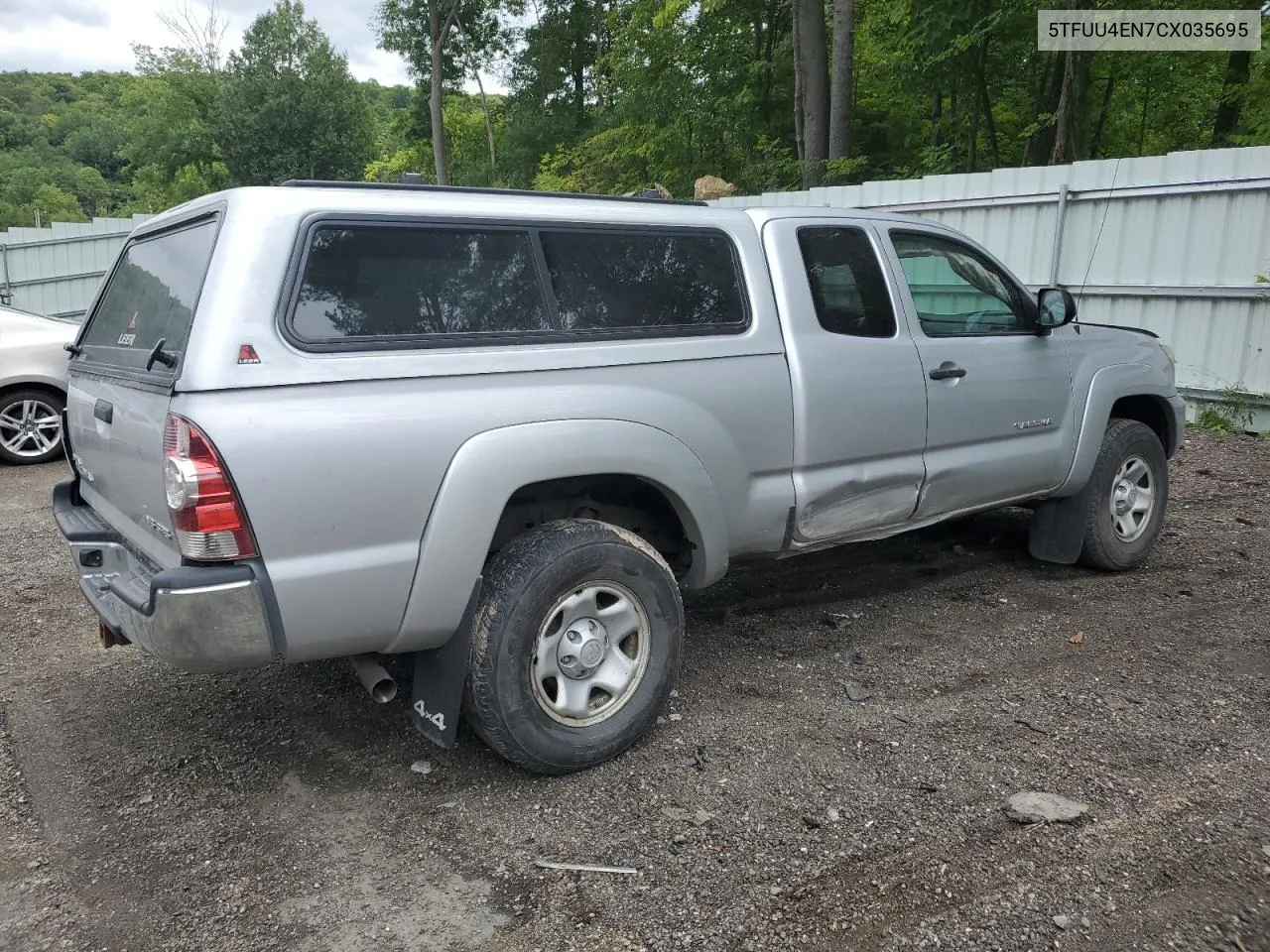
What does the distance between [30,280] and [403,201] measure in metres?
14.2

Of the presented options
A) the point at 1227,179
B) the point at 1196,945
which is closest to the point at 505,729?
the point at 1196,945

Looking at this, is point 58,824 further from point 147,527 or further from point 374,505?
point 374,505

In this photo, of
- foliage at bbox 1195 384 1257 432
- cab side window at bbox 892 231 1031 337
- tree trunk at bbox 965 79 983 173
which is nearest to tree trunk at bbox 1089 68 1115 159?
tree trunk at bbox 965 79 983 173

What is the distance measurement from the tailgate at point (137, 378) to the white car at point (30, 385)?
540cm

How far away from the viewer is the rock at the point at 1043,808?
9.52ft

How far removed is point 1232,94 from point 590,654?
698 inches

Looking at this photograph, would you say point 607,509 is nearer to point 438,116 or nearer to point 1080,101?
point 1080,101

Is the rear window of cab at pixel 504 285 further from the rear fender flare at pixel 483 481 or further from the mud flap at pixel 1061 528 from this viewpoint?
the mud flap at pixel 1061 528

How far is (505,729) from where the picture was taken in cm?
300

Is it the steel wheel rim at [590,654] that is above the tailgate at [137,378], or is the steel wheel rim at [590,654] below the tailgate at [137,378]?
below

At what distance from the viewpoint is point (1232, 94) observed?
15922mm

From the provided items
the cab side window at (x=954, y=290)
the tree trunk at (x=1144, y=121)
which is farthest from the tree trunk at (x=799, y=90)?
the cab side window at (x=954, y=290)

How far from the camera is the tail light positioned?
2.49 metres

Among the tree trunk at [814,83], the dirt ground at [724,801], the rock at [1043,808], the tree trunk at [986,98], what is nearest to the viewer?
the dirt ground at [724,801]
